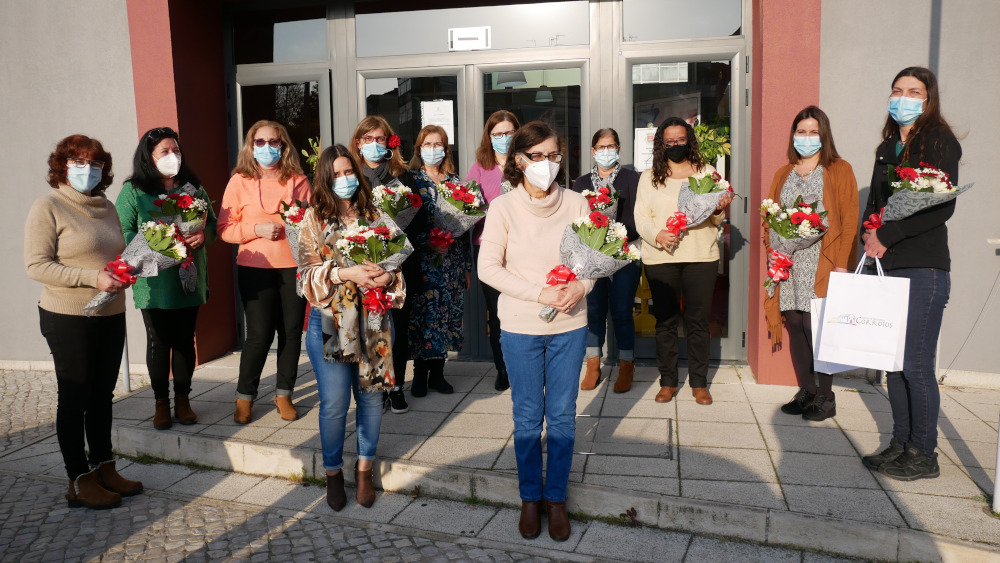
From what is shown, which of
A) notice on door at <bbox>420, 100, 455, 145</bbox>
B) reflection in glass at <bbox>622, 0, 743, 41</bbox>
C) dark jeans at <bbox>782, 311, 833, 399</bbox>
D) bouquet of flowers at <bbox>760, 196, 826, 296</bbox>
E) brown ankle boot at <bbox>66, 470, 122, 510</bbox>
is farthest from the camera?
notice on door at <bbox>420, 100, 455, 145</bbox>

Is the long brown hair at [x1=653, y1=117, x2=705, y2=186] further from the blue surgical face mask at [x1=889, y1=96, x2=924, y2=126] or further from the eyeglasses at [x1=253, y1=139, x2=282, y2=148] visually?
the eyeglasses at [x1=253, y1=139, x2=282, y2=148]

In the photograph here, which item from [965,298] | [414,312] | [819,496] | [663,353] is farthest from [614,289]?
[965,298]

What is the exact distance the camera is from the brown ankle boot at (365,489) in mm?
4078

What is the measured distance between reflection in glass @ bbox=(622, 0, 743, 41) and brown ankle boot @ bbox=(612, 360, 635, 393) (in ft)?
9.97

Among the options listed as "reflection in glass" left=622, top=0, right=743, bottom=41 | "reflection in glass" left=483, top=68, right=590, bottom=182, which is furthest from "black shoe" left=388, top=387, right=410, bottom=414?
"reflection in glass" left=622, top=0, right=743, bottom=41

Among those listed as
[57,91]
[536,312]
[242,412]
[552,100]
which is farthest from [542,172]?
[57,91]

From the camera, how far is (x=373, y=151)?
503 cm

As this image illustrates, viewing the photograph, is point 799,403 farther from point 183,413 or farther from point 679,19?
point 183,413

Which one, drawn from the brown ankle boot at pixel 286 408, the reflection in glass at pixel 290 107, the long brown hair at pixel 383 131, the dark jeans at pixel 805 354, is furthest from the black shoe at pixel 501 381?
the reflection in glass at pixel 290 107

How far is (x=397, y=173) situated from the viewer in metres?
5.17

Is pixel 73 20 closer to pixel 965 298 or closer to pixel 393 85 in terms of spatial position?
pixel 393 85

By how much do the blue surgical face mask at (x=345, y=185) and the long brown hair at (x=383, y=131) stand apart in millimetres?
1174

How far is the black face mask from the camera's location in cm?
520

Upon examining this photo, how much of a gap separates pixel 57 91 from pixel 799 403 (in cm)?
738
